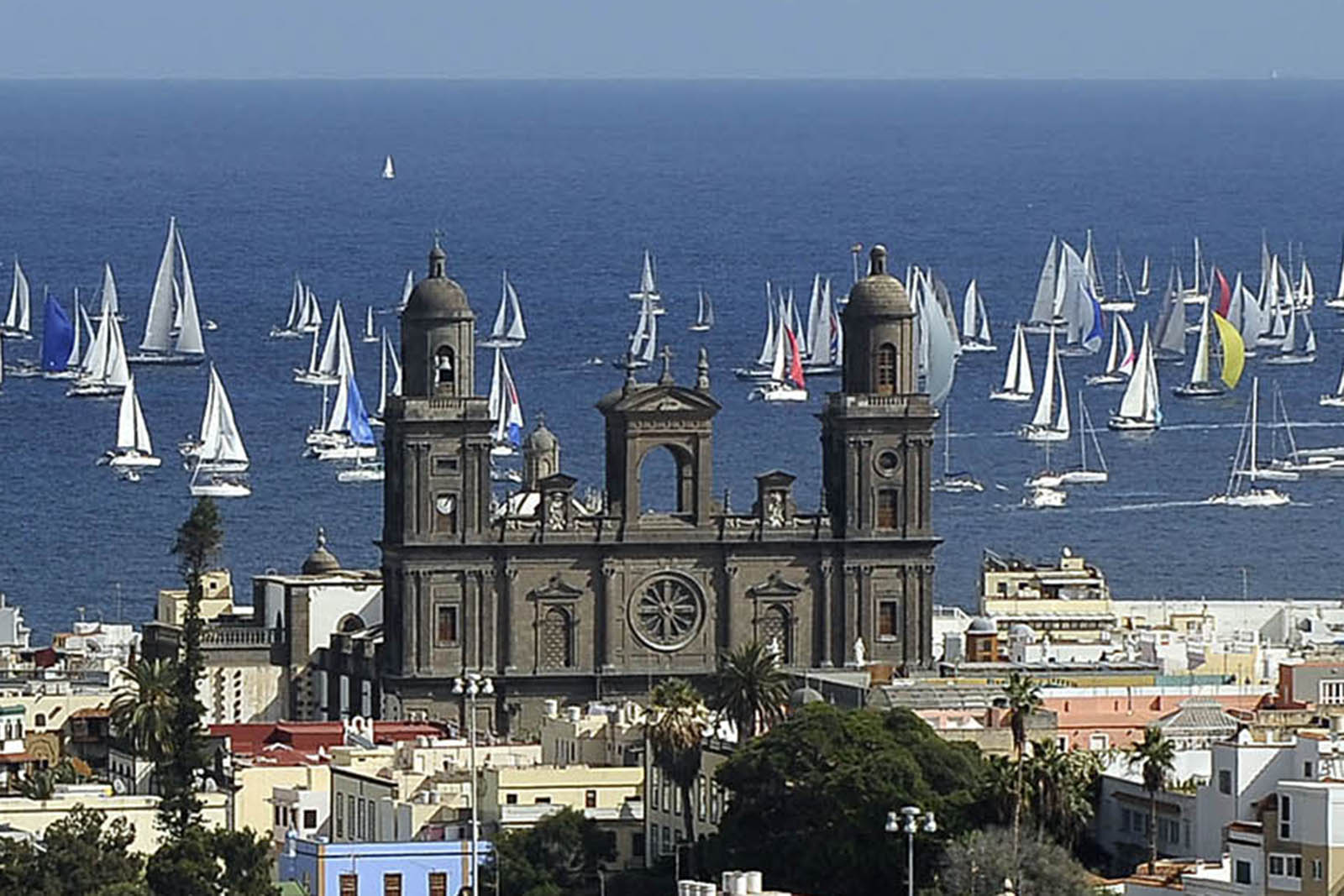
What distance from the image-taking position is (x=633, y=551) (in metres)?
109

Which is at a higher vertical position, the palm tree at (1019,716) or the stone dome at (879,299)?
the stone dome at (879,299)

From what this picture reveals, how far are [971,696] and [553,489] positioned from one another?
14268 millimetres

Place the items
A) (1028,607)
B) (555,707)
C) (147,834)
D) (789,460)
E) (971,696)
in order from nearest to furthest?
(147,834) → (971,696) → (555,707) → (1028,607) → (789,460)

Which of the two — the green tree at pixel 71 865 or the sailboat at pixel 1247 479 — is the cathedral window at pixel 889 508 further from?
the sailboat at pixel 1247 479

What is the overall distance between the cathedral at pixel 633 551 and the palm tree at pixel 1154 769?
2455 centimetres

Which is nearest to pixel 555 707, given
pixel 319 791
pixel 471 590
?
pixel 471 590

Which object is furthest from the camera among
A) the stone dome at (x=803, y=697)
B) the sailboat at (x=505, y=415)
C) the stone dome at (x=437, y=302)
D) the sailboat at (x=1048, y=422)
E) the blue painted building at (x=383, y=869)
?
the sailboat at (x=1048, y=422)

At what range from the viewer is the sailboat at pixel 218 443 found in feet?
562

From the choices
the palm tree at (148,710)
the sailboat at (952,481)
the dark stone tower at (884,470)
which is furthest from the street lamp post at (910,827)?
the sailboat at (952,481)

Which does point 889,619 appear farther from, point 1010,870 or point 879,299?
point 1010,870

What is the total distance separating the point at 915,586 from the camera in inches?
4353

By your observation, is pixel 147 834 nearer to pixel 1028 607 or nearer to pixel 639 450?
pixel 639 450

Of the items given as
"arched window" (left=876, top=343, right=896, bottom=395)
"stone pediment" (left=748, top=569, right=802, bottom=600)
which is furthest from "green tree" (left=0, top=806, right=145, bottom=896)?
"arched window" (left=876, top=343, right=896, bottom=395)

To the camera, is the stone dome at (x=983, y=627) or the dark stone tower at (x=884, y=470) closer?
the stone dome at (x=983, y=627)
